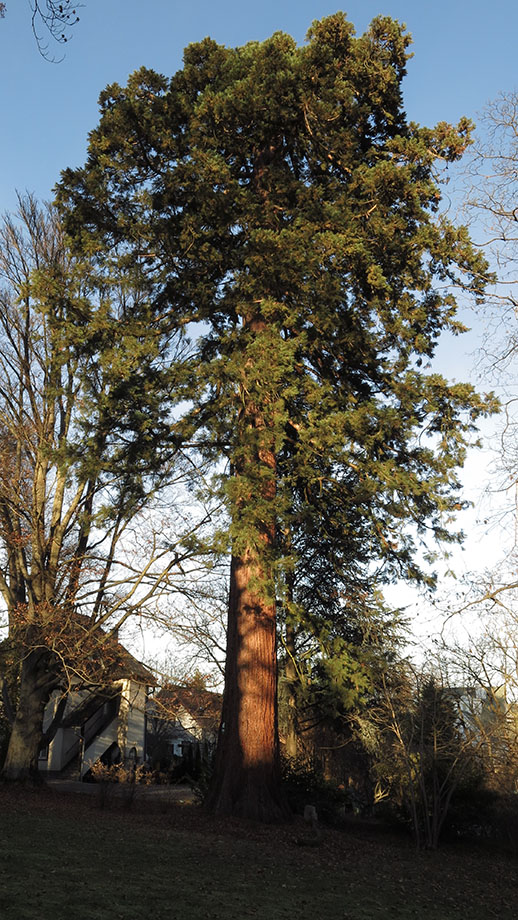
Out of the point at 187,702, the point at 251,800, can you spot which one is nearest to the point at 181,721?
the point at 187,702

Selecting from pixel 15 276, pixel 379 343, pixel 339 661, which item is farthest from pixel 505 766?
pixel 15 276

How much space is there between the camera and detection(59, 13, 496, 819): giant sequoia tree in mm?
11992

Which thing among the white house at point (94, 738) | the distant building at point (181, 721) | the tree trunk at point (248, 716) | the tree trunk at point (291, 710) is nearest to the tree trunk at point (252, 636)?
the tree trunk at point (248, 716)

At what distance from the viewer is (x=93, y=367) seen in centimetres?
1365

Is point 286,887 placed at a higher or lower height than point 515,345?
lower

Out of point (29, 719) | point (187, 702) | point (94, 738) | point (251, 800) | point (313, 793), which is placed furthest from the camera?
point (94, 738)

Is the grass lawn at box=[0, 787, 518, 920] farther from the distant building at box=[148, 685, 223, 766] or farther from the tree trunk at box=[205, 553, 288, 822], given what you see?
the distant building at box=[148, 685, 223, 766]

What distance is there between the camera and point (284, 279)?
12.4 m

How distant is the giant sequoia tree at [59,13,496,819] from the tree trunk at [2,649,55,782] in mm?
6101

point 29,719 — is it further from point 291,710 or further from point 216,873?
point 216,873

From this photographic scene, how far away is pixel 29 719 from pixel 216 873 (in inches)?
399

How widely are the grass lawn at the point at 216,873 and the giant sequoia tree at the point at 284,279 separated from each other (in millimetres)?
1750

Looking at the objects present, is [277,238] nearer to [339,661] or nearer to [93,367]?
[93,367]

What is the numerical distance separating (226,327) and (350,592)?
641 centimetres
